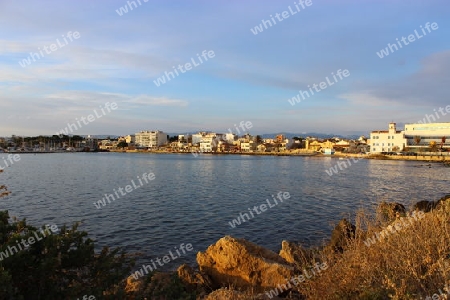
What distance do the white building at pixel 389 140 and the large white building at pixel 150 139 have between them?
112m

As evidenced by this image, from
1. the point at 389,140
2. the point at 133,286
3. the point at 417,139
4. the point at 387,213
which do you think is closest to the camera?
the point at 133,286

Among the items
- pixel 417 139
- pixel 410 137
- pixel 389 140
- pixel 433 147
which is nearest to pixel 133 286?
pixel 433 147

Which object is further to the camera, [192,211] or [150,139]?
[150,139]

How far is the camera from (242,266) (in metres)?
9.34

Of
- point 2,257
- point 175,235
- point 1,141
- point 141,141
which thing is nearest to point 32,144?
point 1,141

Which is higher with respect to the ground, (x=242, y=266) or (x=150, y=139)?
(x=150, y=139)

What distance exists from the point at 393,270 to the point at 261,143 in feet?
511

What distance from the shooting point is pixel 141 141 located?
18525 centimetres

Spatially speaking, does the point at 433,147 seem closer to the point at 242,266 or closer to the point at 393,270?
the point at 242,266

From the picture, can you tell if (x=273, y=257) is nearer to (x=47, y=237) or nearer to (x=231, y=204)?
(x=47, y=237)

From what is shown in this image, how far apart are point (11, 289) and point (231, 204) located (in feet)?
72.4

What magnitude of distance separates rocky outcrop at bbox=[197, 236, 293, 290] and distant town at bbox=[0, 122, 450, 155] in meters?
101

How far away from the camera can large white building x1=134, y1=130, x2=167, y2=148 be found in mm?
182250

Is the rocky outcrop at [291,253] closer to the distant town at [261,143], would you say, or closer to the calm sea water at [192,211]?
the calm sea water at [192,211]
